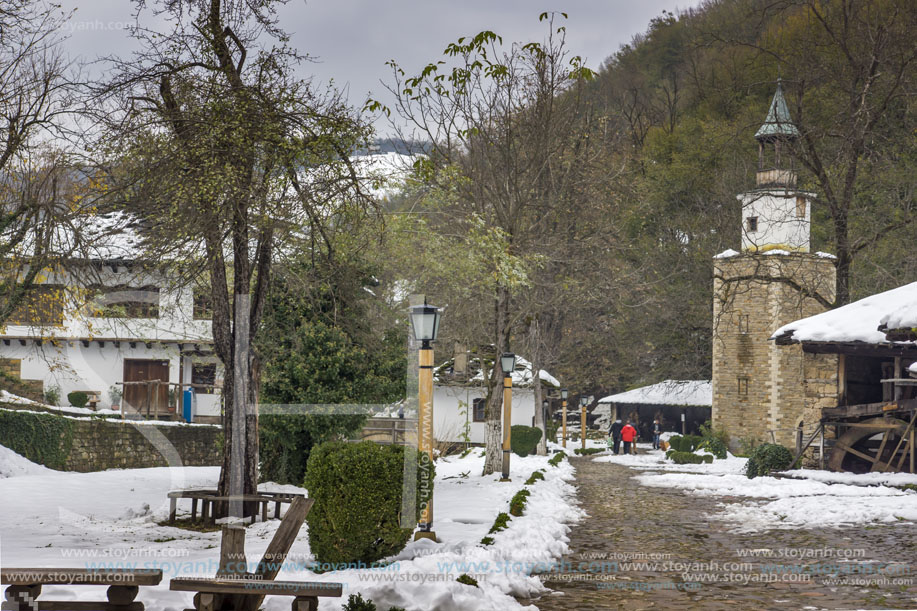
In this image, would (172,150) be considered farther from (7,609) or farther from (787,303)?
(787,303)

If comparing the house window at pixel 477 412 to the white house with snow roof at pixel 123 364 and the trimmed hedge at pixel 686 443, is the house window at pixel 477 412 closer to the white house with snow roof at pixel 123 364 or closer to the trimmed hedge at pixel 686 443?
the trimmed hedge at pixel 686 443

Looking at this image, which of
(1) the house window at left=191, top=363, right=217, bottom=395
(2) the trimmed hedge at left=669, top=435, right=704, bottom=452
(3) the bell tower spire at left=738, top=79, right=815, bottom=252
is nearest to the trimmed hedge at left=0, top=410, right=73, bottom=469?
(1) the house window at left=191, top=363, right=217, bottom=395

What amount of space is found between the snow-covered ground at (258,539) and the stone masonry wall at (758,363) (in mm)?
17433

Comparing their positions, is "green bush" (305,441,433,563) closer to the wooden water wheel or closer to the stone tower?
the wooden water wheel

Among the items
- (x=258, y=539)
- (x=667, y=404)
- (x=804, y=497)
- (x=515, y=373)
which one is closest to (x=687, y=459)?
(x=515, y=373)

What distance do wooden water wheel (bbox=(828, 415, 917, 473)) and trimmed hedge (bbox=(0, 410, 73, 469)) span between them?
19007 mm

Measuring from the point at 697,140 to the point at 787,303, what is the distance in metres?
11.9

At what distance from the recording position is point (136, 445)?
25469 mm

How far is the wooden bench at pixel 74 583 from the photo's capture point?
20.0 feet

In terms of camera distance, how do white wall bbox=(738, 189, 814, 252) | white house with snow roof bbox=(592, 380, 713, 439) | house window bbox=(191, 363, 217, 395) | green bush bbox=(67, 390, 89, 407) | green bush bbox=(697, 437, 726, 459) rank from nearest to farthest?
green bush bbox=(67, 390, 89, 407) < green bush bbox=(697, 437, 726, 459) < white wall bbox=(738, 189, 814, 252) < house window bbox=(191, 363, 217, 395) < white house with snow roof bbox=(592, 380, 713, 439)

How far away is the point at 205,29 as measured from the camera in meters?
13.4

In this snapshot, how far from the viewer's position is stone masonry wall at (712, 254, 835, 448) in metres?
36.6

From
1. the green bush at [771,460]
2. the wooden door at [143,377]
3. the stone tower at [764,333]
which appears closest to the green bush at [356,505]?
the green bush at [771,460]

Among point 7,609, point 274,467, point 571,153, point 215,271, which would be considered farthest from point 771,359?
point 7,609
